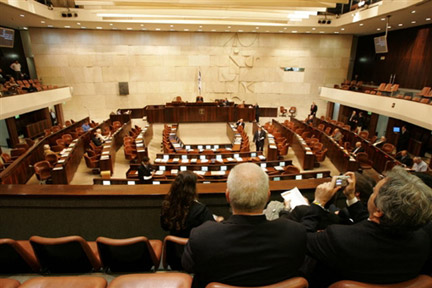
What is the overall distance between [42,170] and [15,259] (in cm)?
601

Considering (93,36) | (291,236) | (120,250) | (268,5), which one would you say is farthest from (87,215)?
(93,36)

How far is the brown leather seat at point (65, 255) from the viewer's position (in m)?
1.92

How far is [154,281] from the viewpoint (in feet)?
5.12

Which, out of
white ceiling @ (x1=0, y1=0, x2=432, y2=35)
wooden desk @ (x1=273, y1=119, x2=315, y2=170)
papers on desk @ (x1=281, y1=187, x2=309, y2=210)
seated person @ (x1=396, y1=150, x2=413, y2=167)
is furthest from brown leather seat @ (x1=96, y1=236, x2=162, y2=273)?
white ceiling @ (x1=0, y1=0, x2=432, y2=35)

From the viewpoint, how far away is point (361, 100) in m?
12.8

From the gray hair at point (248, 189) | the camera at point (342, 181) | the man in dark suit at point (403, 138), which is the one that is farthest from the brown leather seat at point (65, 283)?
the man in dark suit at point (403, 138)

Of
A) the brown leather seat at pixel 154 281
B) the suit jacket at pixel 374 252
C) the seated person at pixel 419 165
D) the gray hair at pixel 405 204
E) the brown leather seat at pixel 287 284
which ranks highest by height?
the gray hair at pixel 405 204

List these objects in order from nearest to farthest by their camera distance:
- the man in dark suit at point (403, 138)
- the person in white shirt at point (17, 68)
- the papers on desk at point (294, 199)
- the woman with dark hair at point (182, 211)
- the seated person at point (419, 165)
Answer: the woman with dark hair at point (182, 211) < the papers on desk at point (294, 199) < the seated person at point (419, 165) < the man in dark suit at point (403, 138) < the person in white shirt at point (17, 68)

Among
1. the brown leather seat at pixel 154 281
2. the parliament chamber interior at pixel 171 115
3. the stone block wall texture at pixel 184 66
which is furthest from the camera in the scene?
the stone block wall texture at pixel 184 66

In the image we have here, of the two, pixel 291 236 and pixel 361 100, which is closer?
pixel 291 236

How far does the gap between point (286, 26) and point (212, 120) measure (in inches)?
270

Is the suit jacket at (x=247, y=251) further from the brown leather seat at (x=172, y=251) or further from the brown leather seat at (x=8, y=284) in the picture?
the brown leather seat at (x=8, y=284)

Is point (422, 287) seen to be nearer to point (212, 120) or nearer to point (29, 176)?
point (29, 176)

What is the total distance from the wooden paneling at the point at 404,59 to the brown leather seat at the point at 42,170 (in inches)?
647
